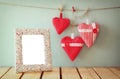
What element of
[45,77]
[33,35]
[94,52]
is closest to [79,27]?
[94,52]

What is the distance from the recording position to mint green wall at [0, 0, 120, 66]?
4.71ft

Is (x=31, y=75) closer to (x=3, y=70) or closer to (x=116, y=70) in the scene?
(x=3, y=70)

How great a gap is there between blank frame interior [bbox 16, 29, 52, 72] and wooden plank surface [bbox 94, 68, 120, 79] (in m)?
0.29

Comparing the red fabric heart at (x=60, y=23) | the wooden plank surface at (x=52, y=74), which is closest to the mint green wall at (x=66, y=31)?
the red fabric heart at (x=60, y=23)

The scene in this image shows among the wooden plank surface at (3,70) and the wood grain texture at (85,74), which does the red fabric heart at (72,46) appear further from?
the wooden plank surface at (3,70)

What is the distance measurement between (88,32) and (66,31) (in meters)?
0.15

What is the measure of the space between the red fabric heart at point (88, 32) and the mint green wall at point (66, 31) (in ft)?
0.18

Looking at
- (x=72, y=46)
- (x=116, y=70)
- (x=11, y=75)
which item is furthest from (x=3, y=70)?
(x=116, y=70)

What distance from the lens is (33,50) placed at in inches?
51.8

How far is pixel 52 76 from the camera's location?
3.85ft

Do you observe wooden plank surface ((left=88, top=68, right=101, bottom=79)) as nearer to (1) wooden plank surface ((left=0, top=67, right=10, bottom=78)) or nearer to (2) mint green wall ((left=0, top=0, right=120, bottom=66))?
(2) mint green wall ((left=0, top=0, right=120, bottom=66))

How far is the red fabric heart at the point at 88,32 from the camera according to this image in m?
1.40

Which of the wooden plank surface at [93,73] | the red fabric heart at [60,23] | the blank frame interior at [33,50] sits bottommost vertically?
the wooden plank surface at [93,73]

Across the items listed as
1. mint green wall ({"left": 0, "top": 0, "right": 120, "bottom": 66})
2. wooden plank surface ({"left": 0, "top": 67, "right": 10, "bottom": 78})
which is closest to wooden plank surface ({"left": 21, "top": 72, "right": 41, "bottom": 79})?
wooden plank surface ({"left": 0, "top": 67, "right": 10, "bottom": 78})
